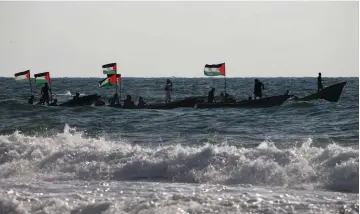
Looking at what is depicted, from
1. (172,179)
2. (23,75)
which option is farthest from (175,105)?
(172,179)

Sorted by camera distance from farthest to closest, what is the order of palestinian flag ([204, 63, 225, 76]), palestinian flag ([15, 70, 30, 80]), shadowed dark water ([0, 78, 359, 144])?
palestinian flag ([15, 70, 30, 80]) < palestinian flag ([204, 63, 225, 76]) < shadowed dark water ([0, 78, 359, 144])

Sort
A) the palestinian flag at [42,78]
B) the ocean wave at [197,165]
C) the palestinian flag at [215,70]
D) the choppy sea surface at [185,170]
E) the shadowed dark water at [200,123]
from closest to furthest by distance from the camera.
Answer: the choppy sea surface at [185,170], the ocean wave at [197,165], the shadowed dark water at [200,123], the palestinian flag at [215,70], the palestinian flag at [42,78]

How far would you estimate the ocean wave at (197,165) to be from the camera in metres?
12.7

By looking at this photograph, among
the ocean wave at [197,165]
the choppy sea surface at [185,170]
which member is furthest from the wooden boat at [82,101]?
the ocean wave at [197,165]

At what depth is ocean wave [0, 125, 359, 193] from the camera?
41.7 feet

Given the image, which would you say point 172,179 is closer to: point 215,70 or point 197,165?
point 197,165

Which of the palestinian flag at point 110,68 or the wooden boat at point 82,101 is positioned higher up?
the palestinian flag at point 110,68

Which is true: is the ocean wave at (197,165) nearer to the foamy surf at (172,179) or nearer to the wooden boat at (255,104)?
the foamy surf at (172,179)

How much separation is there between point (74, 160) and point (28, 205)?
4662 mm

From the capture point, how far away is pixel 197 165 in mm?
13867

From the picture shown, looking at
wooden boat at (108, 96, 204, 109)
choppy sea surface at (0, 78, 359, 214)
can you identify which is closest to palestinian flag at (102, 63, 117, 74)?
wooden boat at (108, 96, 204, 109)

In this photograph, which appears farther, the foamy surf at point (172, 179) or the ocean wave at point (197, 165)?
the ocean wave at point (197, 165)

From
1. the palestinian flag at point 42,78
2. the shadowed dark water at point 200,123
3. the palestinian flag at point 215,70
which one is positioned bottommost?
the shadowed dark water at point 200,123

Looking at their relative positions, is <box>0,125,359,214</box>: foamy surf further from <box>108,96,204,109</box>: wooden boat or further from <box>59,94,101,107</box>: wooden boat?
<box>59,94,101,107</box>: wooden boat
